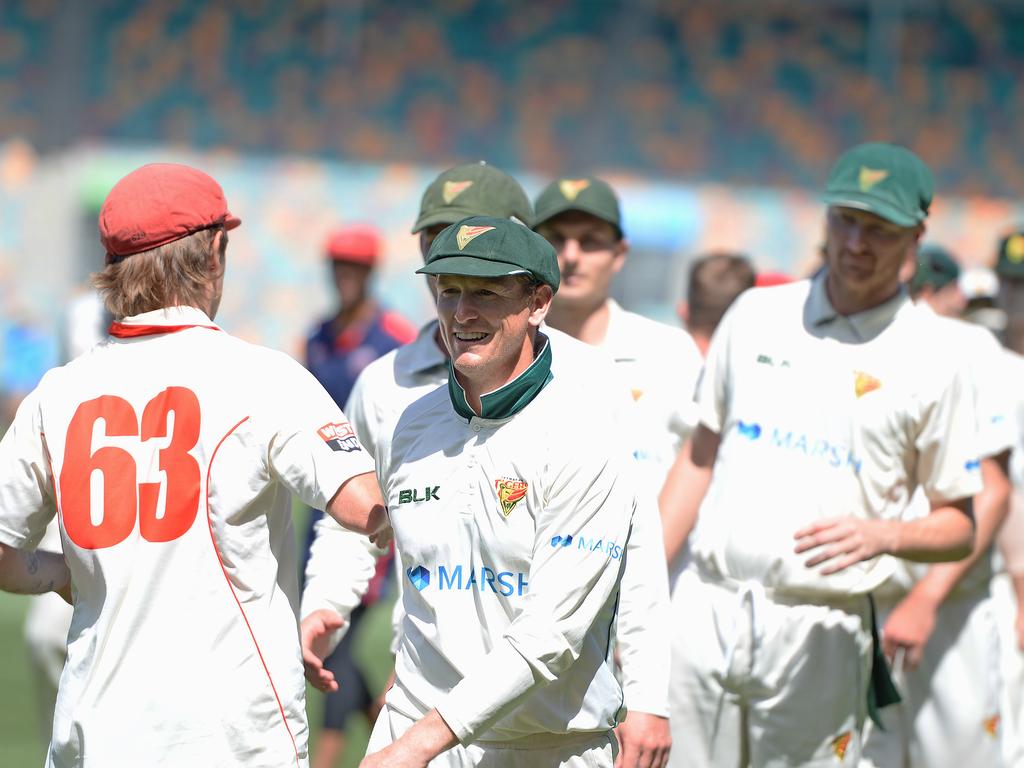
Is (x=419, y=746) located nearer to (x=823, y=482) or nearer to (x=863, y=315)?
(x=823, y=482)

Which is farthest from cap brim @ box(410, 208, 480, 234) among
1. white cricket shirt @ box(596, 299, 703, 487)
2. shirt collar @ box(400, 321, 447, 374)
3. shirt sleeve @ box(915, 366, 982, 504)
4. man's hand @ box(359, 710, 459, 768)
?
man's hand @ box(359, 710, 459, 768)

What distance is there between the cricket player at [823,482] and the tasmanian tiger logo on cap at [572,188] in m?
0.70

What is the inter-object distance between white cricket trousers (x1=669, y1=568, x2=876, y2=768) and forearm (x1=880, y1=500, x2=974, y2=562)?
1.09 ft

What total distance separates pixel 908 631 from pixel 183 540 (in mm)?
2367

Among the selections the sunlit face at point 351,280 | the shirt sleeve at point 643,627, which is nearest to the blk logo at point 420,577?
the shirt sleeve at point 643,627

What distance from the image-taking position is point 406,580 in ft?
11.2

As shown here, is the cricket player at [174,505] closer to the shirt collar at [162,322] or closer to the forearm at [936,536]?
the shirt collar at [162,322]

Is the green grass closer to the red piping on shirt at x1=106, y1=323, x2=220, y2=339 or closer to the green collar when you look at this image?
the green collar

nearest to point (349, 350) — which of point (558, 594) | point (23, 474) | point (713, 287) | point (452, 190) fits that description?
point (713, 287)

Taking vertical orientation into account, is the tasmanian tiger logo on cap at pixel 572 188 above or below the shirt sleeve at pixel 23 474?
above

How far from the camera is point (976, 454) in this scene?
14.3 ft

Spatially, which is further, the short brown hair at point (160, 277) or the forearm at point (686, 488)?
the forearm at point (686, 488)

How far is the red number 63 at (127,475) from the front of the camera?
3.07 m

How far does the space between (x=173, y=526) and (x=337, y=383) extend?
420 centimetres
